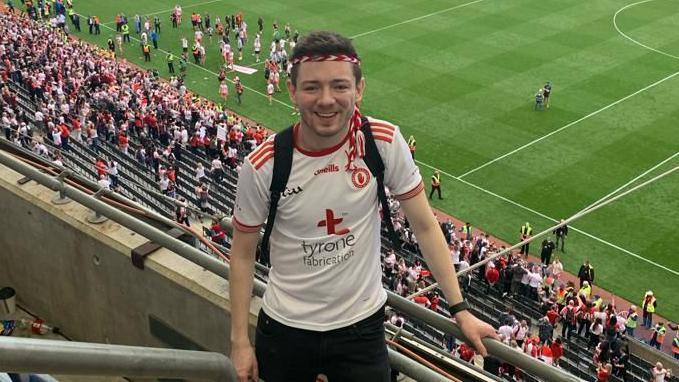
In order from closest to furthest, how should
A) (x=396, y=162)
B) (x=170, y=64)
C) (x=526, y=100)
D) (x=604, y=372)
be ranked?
1. (x=396, y=162)
2. (x=604, y=372)
3. (x=526, y=100)
4. (x=170, y=64)

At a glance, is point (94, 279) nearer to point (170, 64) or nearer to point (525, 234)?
point (525, 234)

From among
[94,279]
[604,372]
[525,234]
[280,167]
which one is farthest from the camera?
[525,234]

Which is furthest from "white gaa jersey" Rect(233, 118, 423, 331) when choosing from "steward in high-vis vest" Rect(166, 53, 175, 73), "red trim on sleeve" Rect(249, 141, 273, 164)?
"steward in high-vis vest" Rect(166, 53, 175, 73)

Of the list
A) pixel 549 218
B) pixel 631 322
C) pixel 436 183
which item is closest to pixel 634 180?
pixel 549 218

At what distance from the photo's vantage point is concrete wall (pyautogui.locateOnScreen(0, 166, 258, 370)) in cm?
462

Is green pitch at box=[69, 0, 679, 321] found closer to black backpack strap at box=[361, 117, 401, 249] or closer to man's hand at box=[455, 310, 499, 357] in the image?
man's hand at box=[455, 310, 499, 357]

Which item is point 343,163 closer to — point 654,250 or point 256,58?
point 654,250

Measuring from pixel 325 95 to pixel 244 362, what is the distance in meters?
1.19

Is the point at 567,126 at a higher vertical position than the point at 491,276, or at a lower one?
lower

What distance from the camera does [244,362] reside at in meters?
3.29

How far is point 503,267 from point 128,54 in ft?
77.7

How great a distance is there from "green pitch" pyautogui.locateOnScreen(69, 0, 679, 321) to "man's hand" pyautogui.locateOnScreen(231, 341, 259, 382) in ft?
59.0

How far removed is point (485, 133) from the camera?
28109 millimetres

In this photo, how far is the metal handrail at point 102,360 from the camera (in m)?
2.02
